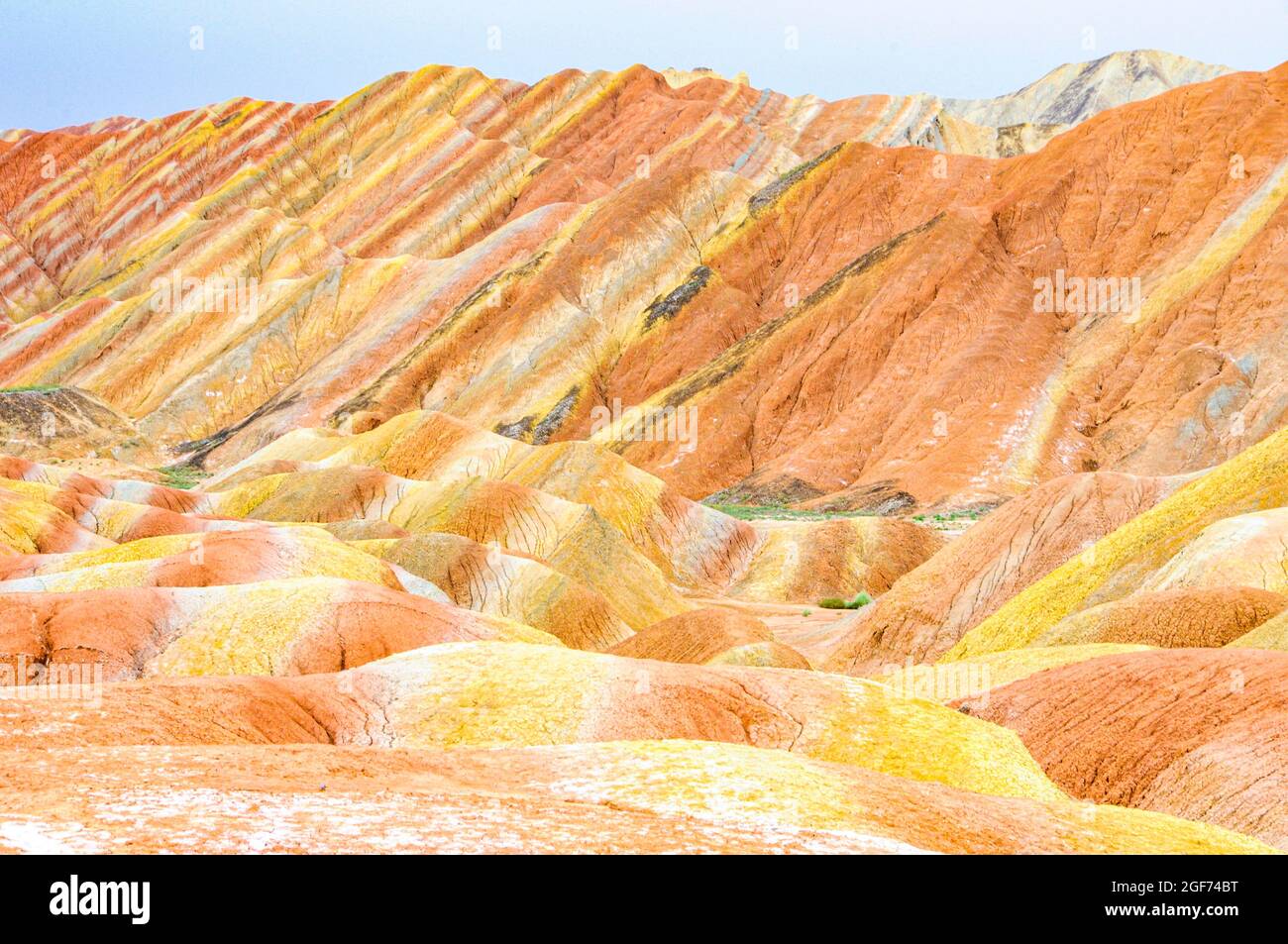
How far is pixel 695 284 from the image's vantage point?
89.7 metres

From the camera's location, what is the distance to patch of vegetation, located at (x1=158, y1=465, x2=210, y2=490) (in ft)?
244

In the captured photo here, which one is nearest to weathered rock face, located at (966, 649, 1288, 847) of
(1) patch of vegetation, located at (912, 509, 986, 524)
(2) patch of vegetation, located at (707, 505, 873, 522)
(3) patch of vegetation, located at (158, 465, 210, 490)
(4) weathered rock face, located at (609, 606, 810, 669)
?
(4) weathered rock face, located at (609, 606, 810, 669)

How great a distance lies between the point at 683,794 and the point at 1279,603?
16.5 m

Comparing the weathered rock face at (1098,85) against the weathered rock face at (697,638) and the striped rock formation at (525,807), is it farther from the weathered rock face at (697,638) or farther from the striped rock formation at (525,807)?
the striped rock formation at (525,807)

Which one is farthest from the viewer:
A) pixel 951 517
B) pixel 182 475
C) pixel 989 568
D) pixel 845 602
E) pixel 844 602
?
pixel 182 475

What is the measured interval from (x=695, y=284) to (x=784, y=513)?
3225 cm

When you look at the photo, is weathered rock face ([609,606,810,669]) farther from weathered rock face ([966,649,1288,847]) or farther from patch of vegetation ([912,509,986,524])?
patch of vegetation ([912,509,986,524])

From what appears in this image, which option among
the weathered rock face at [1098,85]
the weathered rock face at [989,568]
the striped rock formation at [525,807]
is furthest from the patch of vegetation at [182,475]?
the weathered rock face at [1098,85]

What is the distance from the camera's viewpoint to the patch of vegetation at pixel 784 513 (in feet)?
194

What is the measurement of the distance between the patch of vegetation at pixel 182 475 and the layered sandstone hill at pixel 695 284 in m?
2.47

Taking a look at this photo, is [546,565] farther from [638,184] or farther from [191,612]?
[638,184]

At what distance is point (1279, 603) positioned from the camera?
2244cm

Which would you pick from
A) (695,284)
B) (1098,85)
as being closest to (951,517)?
(695,284)

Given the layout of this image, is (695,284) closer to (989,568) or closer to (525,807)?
(989,568)
